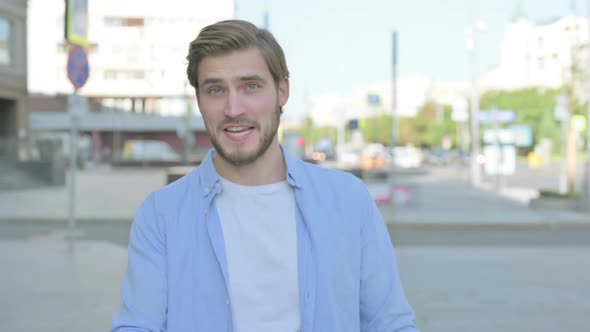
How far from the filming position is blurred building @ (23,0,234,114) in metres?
77.6

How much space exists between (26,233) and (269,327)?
13.0 metres

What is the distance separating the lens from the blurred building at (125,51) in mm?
77625

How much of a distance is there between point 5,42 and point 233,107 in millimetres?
33358

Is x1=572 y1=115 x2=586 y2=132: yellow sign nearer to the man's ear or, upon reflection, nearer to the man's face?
the man's ear

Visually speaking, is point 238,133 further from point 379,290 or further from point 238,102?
point 379,290

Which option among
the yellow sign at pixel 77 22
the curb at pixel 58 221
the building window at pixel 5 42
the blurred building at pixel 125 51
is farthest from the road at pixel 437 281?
the blurred building at pixel 125 51

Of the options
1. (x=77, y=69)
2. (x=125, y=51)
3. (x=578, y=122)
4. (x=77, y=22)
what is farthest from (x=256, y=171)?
(x=125, y=51)

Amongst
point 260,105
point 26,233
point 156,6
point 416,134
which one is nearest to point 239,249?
point 260,105

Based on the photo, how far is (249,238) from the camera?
7.12 feet

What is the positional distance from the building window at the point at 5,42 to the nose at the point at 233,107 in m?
32.8

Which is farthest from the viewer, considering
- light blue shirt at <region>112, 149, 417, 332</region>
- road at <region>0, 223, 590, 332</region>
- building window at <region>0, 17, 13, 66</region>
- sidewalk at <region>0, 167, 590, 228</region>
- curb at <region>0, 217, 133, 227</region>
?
building window at <region>0, 17, 13, 66</region>

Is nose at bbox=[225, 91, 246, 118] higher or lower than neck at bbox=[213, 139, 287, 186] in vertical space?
higher

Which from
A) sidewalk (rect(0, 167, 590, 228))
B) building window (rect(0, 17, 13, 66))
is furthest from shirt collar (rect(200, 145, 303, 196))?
building window (rect(0, 17, 13, 66))

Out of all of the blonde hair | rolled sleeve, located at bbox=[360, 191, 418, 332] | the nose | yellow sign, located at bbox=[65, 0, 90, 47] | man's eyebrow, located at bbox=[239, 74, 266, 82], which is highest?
yellow sign, located at bbox=[65, 0, 90, 47]
